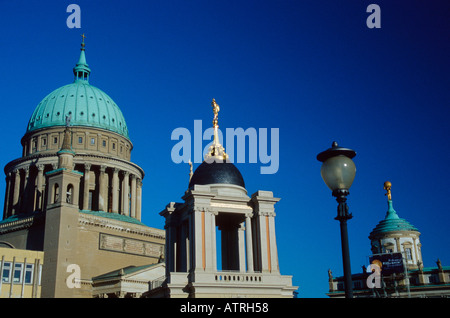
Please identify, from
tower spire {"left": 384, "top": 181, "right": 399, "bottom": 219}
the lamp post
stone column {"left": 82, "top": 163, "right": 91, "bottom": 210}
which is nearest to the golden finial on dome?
tower spire {"left": 384, "top": 181, "right": 399, "bottom": 219}

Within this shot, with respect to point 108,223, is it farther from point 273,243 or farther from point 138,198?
point 273,243

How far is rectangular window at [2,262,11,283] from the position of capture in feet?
200

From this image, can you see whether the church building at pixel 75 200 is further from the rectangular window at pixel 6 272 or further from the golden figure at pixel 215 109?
the golden figure at pixel 215 109

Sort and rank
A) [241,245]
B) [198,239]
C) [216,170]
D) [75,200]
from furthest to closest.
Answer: [75,200], [241,245], [216,170], [198,239]

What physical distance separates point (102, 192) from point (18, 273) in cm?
2272

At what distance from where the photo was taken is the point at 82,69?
9931cm

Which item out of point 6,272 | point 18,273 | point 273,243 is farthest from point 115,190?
point 273,243

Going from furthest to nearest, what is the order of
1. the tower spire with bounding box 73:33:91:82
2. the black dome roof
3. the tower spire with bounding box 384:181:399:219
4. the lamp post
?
the tower spire with bounding box 73:33:91:82 → the tower spire with bounding box 384:181:399:219 → the black dome roof → the lamp post

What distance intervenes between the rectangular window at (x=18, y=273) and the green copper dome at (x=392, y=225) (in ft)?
182

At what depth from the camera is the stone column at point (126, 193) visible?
8462 cm

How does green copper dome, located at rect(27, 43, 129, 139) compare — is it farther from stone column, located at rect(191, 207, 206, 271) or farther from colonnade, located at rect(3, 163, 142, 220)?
stone column, located at rect(191, 207, 206, 271)

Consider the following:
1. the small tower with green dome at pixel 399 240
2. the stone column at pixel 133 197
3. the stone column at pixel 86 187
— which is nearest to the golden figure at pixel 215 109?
the stone column at pixel 86 187
